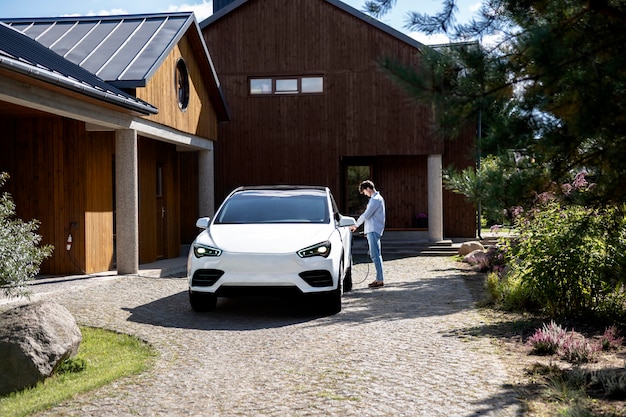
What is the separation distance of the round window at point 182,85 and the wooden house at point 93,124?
25 millimetres

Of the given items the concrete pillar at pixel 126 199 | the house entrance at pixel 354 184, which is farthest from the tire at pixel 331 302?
the house entrance at pixel 354 184

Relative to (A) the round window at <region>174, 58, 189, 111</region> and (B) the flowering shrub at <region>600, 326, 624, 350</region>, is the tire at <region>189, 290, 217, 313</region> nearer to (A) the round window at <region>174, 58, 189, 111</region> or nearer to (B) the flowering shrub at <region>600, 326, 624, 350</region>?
(B) the flowering shrub at <region>600, 326, 624, 350</region>

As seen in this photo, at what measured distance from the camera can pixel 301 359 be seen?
252 inches

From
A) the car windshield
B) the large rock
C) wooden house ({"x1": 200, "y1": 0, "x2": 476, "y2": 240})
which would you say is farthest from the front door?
the large rock

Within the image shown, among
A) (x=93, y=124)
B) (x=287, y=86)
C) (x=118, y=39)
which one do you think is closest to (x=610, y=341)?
(x=93, y=124)

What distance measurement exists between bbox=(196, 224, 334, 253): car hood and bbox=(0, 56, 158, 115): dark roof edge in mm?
3055

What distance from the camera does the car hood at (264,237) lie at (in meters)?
8.68

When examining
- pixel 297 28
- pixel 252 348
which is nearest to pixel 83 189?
pixel 252 348

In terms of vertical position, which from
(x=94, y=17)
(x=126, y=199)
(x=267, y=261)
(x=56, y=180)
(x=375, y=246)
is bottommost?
(x=375, y=246)

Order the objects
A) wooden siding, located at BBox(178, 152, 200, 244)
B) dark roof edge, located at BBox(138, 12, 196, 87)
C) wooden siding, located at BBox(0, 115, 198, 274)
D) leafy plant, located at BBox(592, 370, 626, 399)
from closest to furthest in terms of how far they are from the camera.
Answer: leafy plant, located at BBox(592, 370, 626, 399) → wooden siding, located at BBox(0, 115, 198, 274) → dark roof edge, located at BBox(138, 12, 196, 87) → wooden siding, located at BBox(178, 152, 200, 244)

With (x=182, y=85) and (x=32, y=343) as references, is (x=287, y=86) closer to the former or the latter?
(x=182, y=85)

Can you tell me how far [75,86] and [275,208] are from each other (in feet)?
11.6

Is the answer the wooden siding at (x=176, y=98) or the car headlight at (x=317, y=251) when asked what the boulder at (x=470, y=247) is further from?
the car headlight at (x=317, y=251)

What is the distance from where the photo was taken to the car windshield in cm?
988
